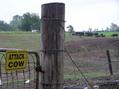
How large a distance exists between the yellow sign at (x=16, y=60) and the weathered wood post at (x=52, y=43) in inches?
9.5

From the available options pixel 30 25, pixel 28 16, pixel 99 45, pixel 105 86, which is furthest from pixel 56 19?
pixel 28 16

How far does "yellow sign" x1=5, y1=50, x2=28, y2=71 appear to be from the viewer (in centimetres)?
447

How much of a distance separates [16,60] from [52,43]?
0.49 m

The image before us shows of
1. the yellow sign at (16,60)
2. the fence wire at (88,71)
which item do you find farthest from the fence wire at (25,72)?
the fence wire at (88,71)

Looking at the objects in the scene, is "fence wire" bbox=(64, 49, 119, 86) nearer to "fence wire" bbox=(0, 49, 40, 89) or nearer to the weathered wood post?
"fence wire" bbox=(0, 49, 40, 89)

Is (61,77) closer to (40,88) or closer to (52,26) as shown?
(40,88)

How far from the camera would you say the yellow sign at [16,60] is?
14.7ft

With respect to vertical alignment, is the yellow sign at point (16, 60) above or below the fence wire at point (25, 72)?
above

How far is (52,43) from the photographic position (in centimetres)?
463

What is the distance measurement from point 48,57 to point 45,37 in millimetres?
254

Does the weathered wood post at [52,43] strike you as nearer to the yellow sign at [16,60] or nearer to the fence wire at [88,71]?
the yellow sign at [16,60]

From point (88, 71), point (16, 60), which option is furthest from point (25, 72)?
point (88, 71)

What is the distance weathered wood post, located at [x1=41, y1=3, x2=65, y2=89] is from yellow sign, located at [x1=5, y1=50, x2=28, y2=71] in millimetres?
240

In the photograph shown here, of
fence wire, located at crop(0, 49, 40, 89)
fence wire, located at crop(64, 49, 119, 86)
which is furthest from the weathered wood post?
fence wire, located at crop(64, 49, 119, 86)
